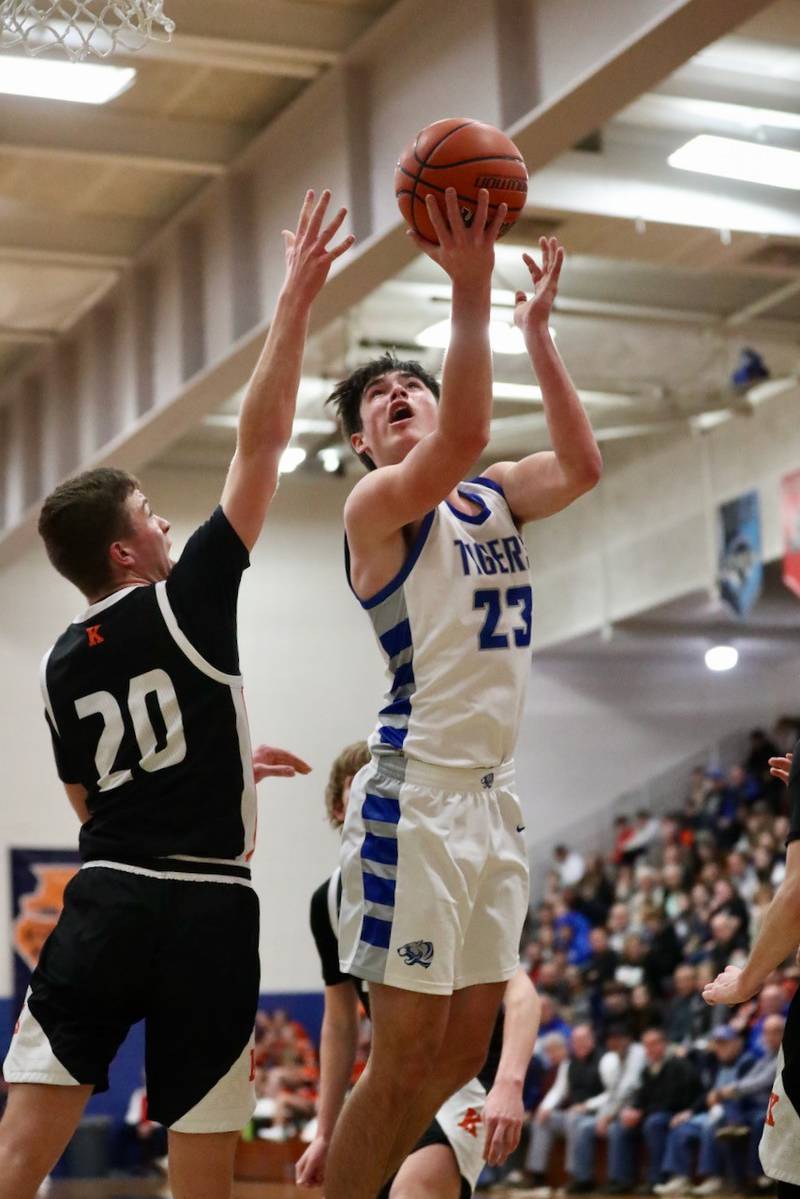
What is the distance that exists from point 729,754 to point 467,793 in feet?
63.8

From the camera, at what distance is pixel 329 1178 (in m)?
4.31

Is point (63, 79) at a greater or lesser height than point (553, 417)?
greater

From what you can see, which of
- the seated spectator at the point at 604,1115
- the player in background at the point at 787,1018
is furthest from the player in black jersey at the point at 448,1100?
the seated spectator at the point at 604,1115

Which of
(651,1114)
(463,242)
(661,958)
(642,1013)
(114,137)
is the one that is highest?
(114,137)

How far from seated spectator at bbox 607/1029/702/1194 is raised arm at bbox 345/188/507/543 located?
36.5 ft

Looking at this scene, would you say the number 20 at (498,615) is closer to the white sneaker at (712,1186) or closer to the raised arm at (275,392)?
the raised arm at (275,392)

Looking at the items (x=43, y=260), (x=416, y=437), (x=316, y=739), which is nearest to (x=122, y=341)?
(x=43, y=260)

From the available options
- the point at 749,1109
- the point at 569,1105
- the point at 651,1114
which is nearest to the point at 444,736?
the point at 749,1109

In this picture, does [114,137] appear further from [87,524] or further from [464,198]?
[87,524]

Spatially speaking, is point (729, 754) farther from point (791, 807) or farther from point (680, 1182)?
point (791, 807)

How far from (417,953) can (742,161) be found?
9.30m

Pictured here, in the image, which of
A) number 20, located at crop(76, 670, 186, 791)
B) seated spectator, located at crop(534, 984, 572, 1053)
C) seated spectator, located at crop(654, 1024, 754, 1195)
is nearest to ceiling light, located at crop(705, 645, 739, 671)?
seated spectator, located at crop(534, 984, 572, 1053)

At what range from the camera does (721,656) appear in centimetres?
2302

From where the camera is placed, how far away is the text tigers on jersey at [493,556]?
4539 millimetres
